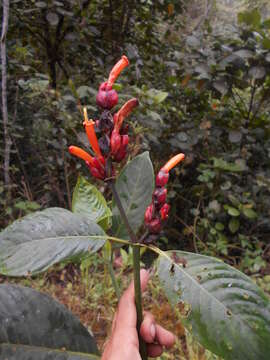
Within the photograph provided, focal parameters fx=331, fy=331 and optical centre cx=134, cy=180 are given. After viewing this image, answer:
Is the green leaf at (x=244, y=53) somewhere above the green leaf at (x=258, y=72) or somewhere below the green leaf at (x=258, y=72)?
above

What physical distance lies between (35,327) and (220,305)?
15.0 inches

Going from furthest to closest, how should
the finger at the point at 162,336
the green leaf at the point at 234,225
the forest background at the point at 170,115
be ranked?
the green leaf at the point at 234,225 → the forest background at the point at 170,115 → the finger at the point at 162,336

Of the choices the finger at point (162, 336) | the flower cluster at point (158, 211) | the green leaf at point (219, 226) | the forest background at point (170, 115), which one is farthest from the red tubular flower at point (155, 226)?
the green leaf at point (219, 226)

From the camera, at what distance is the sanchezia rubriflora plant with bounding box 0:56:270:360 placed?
0.51 metres

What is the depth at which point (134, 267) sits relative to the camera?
604 millimetres

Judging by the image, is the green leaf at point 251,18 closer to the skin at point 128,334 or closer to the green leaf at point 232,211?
the green leaf at point 232,211

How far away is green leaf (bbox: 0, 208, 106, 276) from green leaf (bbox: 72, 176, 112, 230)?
0.53 feet

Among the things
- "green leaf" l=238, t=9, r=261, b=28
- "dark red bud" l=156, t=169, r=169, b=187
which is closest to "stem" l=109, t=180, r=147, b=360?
"dark red bud" l=156, t=169, r=169, b=187

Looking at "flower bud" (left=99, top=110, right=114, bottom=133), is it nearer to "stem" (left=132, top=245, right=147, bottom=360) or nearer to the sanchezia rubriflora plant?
the sanchezia rubriflora plant

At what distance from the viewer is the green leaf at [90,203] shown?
79 cm

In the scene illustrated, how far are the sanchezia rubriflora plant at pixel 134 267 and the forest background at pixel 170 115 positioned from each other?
1551 millimetres

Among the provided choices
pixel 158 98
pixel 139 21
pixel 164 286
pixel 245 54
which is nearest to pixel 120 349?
pixel 164 286

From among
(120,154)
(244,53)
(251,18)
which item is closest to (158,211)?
(120,154)

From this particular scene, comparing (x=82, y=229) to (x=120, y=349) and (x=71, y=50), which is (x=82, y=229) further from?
(x=71, y=50)
